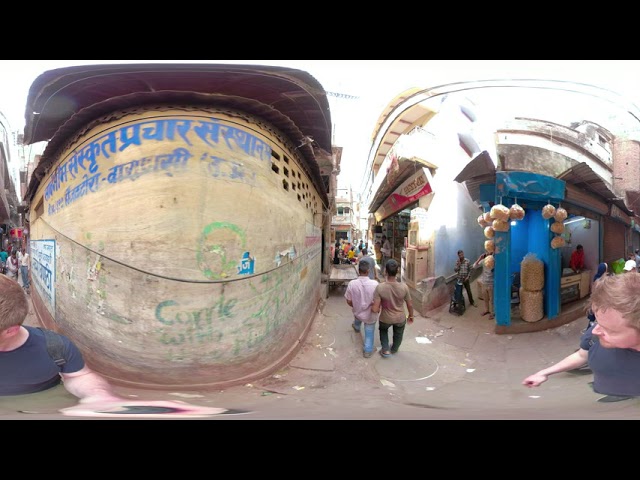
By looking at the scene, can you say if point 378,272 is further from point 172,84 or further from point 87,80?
point 87,80

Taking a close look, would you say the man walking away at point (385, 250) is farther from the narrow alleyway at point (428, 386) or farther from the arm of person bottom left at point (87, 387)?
the arm of person bottom left at point (87, 387)

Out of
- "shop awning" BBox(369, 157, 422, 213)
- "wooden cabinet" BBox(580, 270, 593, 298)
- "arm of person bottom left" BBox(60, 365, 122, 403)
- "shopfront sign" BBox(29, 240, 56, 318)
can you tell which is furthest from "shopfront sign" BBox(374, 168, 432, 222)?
"shopfront sign" BBox(29, 240, 56, 318)

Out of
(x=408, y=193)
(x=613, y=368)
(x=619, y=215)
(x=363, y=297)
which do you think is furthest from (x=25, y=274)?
(x=619, y=215)

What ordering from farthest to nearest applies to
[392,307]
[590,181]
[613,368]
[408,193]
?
1. [408,193]
2. [392,307]
3. [590,181]
4. [613,368]

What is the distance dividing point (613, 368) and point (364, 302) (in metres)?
0.64

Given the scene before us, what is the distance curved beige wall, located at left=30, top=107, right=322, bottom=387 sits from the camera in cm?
82

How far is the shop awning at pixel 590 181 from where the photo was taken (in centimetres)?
73

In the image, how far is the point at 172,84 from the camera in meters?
0.78

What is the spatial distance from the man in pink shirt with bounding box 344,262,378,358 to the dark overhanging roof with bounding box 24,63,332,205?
0.57m

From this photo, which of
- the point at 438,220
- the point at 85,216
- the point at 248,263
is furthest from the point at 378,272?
the point at 85,216

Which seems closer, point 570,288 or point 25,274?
point 570,288

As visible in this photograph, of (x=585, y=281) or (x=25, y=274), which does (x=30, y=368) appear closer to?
(x=25, y=274)

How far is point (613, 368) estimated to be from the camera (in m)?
0.64

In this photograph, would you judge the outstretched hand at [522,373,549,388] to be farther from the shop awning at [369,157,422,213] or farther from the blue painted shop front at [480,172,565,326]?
the shop awning at [369,157,422,213]
